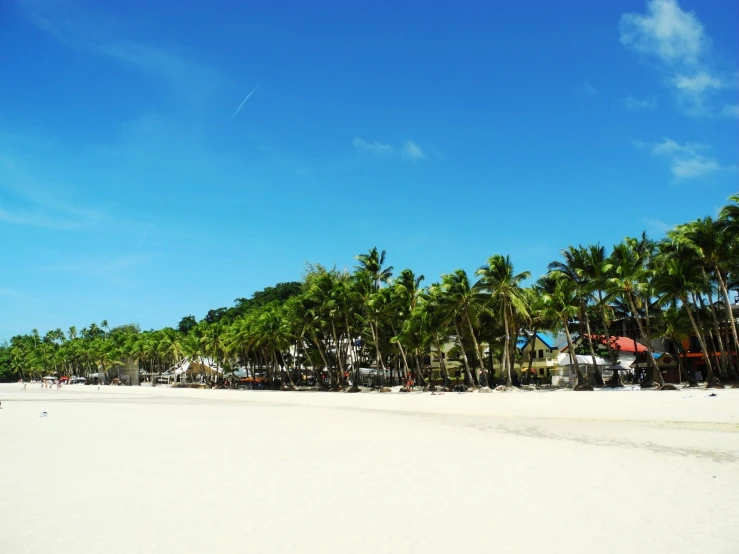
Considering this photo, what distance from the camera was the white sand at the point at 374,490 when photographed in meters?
5.98

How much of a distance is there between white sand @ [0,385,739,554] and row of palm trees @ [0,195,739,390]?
61.6 feet

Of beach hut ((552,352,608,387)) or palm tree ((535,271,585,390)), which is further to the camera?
beach hut ((552,352,608,387))

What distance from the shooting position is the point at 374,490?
8305 mm

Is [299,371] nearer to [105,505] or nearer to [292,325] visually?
[292,325]

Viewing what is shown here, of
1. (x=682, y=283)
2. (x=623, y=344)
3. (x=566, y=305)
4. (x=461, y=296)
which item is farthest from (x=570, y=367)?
(x=682, y=283)

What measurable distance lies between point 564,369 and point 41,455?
5233cm

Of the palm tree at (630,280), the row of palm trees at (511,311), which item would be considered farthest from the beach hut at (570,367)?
the palm tree at (630,280)

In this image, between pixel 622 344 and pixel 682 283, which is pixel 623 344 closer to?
pixel 622 344

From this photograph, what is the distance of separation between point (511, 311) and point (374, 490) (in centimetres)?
3371

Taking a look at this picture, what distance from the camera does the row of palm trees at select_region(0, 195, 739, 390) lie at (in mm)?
32344

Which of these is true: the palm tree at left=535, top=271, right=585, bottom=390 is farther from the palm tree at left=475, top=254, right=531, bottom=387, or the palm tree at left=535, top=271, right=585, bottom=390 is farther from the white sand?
the white sand

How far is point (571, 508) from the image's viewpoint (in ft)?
23.4

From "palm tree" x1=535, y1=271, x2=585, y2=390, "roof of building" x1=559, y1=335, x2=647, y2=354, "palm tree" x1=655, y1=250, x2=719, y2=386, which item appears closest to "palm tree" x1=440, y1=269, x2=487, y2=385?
"palm tree" x1=535, y1=271, x2=585, y2=390

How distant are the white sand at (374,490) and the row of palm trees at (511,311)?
18.8m
